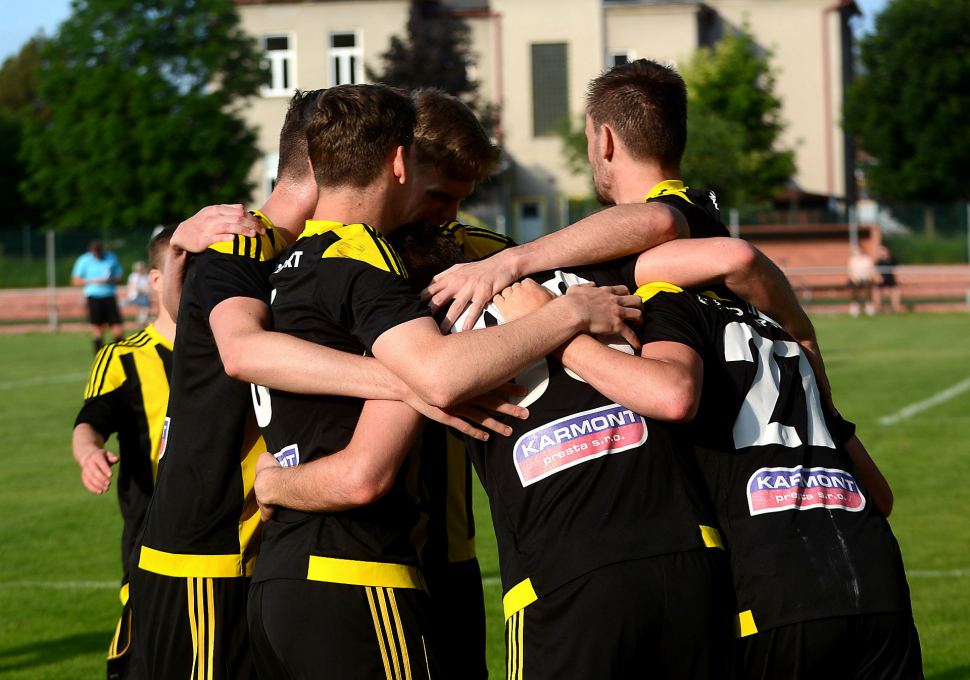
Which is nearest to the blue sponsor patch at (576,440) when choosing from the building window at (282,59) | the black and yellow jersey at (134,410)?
the black and yellow jersey at (134,410)

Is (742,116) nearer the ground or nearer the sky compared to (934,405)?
nearer the sky

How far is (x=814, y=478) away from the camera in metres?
2.33

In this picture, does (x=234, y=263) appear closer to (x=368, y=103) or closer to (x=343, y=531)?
(x=368, y=103)

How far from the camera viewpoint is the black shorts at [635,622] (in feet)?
6.86

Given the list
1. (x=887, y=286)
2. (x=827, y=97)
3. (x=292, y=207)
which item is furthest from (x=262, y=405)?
(x=827, y=97)

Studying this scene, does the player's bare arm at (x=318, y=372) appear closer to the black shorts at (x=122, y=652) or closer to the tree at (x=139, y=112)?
the black shorts at (x=122, y=652)

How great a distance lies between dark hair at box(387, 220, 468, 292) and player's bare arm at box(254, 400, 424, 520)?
15.1 inches

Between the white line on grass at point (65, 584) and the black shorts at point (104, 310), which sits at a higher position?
the black shorts at point (104, 310)

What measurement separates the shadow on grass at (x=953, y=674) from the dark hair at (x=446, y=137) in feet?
9.72

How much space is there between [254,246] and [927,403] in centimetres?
1104

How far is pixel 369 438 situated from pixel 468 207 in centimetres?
3710

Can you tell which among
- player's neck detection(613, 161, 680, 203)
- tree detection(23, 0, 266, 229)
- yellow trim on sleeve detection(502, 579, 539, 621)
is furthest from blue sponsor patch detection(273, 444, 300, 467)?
tree detection(23, 0, 266, 229)

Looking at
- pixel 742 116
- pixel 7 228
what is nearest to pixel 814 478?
pixel 742 116

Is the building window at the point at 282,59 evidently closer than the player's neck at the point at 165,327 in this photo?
No
